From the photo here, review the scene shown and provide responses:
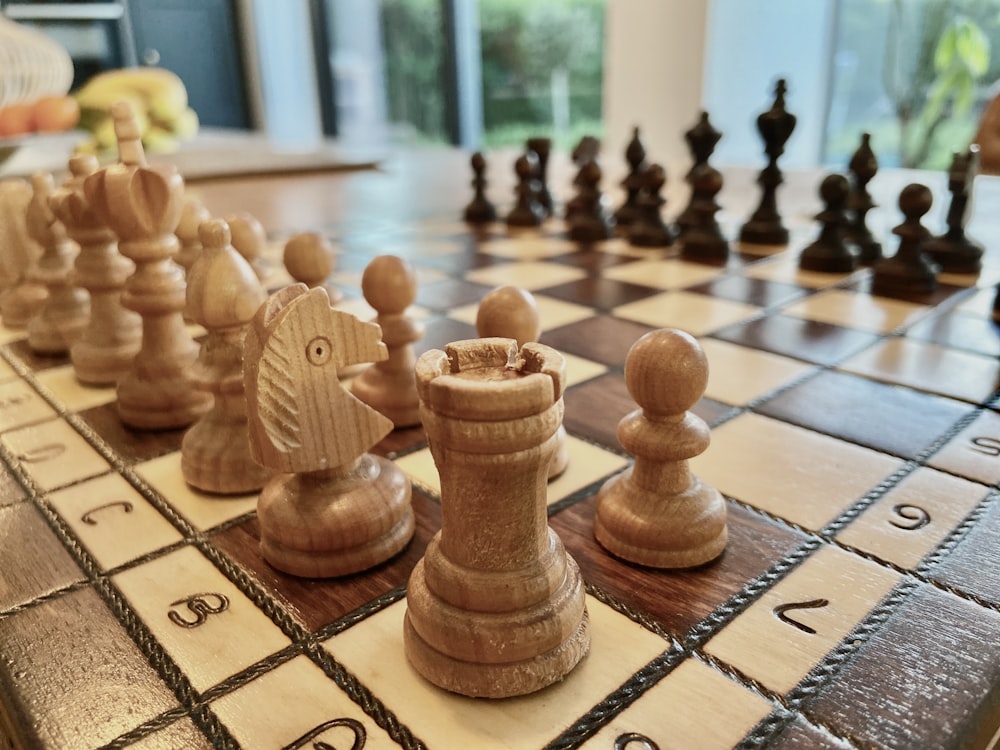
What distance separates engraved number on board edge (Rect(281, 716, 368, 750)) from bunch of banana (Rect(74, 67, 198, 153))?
2.83 m

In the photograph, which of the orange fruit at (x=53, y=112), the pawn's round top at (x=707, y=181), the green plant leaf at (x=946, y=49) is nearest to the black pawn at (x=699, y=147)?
the pawn's round top at (x=707, y=181)

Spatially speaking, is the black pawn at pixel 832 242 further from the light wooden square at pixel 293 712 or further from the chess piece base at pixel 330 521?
the light wooden square at pixel 293 712

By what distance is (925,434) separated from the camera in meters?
0.93

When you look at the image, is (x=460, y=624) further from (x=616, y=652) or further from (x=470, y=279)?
(x=470, y=279)

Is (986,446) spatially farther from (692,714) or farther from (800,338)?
(692,714)

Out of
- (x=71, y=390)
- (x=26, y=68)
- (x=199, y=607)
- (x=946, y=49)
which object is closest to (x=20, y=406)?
(x=71, y=390)

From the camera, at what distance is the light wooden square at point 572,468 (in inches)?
32.9

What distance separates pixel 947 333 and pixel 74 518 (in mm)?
1264

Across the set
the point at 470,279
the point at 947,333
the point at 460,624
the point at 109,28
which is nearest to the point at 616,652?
the point at 460,624

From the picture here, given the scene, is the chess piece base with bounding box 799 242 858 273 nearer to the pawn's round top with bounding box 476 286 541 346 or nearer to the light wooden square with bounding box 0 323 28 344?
the pawn's round top with bounding box 476 286 541 346

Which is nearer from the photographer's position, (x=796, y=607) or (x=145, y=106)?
(x=796, y=607)

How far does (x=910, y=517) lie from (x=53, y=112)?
289 cm

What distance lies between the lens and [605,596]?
0.66m

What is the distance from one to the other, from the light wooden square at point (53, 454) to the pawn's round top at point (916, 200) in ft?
4.59
